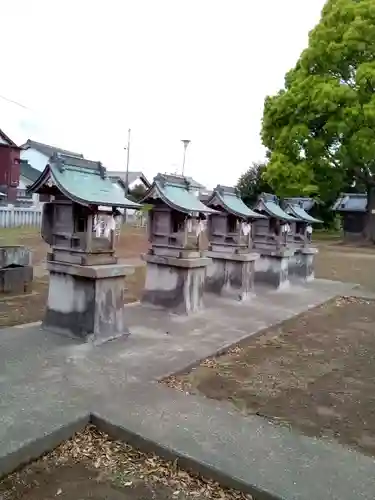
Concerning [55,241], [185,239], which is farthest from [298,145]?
[55,241]

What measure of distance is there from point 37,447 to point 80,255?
345cm

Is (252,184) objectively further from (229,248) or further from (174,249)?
(174,249)

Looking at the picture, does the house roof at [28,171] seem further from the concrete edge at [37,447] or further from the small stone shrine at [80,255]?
the concrete edge at [37,447]

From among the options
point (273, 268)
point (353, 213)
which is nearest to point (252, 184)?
point (353, 213)

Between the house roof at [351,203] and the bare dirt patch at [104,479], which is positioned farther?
the house roof at [351,203]

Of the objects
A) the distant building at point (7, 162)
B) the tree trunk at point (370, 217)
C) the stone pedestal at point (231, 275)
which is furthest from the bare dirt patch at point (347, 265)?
the distant building at point (7, 162)

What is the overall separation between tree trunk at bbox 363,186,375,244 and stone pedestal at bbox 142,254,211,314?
20707 mm

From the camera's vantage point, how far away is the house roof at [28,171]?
135 ft

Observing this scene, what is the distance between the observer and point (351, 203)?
3106 cm

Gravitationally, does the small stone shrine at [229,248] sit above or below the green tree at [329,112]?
below

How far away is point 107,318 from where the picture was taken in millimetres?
6785

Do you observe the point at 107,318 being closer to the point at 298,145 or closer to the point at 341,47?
the point at 298,145

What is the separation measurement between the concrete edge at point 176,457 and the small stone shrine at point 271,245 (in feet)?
29.7

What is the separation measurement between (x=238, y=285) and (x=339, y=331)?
9.29 ft
